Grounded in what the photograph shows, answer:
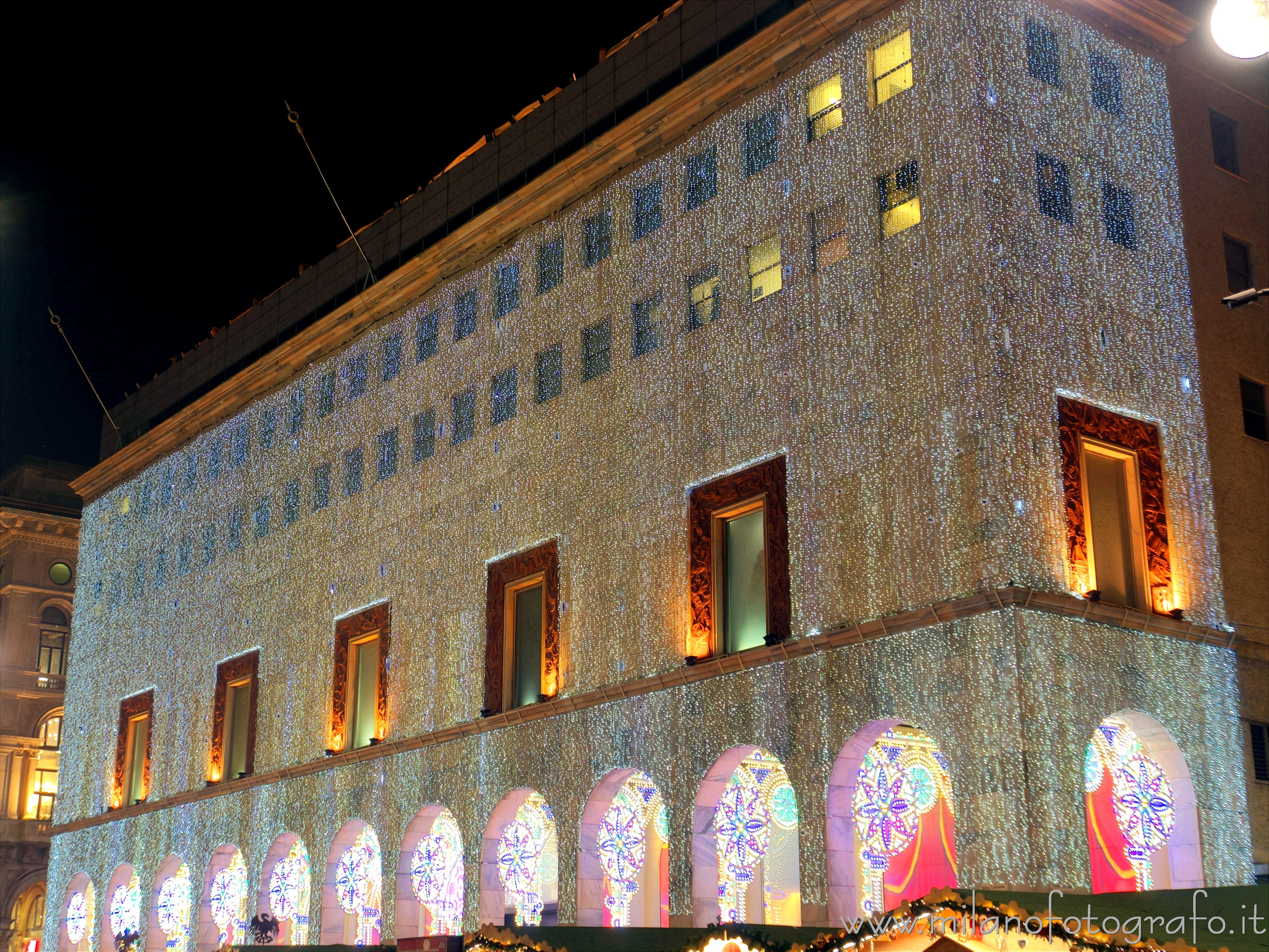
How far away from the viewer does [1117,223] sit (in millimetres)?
21516

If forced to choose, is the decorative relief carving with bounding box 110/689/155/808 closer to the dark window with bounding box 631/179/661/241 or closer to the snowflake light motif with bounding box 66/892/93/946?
the snowflake light motif with bounding box 66/892/93/946

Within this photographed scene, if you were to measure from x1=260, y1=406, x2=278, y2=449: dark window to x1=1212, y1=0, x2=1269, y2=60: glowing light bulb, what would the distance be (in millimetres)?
31367

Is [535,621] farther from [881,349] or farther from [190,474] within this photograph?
[190,474]

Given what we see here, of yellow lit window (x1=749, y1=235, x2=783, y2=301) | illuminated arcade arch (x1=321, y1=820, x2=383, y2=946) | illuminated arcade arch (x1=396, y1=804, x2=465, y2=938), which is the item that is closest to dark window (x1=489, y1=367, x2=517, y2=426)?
yellow lit window (x1=749, y1=235, x2=783, y2=301)

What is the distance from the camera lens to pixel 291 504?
113ft

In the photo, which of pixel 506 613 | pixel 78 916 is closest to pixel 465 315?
pixel 506 613

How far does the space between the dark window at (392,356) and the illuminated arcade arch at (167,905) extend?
42.4 feet

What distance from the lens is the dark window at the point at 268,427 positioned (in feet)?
119

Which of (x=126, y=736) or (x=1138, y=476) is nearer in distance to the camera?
(x=1138, y=476)

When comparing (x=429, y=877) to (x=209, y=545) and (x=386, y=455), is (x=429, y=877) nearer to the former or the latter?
(x=386, y=455)

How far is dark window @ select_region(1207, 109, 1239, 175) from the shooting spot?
23734 mm

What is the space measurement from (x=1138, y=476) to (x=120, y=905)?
95.8 ft

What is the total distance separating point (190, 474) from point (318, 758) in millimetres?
11348

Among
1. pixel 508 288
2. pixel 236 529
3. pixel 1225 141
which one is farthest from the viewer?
pixel 236 529
